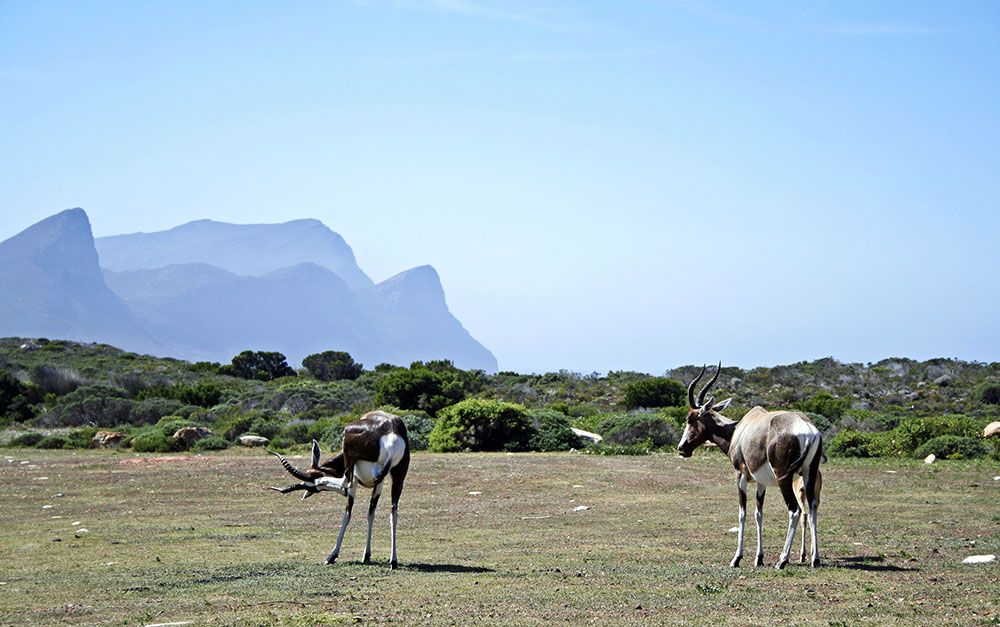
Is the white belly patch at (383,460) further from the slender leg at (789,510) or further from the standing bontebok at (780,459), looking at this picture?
the slender leg at (789,510)

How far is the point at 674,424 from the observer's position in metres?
38.1

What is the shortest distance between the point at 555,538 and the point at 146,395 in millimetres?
45117

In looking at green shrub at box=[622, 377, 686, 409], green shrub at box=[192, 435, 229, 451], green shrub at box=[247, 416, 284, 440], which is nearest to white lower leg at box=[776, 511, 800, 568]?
green shrub at box=[192, 435, 229, 451]

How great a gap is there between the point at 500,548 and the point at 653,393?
3823 centimetres

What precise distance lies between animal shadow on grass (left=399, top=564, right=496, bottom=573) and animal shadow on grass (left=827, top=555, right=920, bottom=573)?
4828 millimetres

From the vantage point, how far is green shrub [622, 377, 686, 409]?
5381cm

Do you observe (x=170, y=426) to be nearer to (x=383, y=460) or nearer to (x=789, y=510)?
(x=383, y=460)

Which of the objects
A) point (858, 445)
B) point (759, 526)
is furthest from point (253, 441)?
point (759, 526)

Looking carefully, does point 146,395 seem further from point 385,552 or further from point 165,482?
point 385,552

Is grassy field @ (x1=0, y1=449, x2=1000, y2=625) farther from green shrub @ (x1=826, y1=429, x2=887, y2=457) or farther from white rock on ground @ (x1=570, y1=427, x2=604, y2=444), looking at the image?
white rock on ground @ (x1=570, y1=427, x2=604, y2=444)

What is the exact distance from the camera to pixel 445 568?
48.8 ft

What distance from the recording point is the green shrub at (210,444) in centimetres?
3988

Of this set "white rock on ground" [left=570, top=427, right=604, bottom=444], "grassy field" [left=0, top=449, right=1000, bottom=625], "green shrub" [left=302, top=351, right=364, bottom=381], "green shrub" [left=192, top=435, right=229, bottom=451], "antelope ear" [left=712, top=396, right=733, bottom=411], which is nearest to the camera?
"grassy field" [left=0, top=449, right=1000, bottom=625]

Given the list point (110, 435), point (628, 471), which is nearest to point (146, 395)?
point (110, 435)
